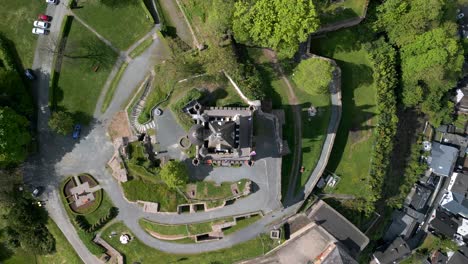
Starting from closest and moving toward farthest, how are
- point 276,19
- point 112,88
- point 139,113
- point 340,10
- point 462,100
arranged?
point 276,19
point 139,113
point 112,88
point 340,10
point 462,100

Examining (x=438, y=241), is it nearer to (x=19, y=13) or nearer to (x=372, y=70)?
(x=372, y=70)

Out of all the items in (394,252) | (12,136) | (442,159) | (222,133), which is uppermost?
(222,133)

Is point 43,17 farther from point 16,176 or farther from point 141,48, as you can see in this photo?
point 16,176

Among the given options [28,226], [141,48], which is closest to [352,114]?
[141,48]

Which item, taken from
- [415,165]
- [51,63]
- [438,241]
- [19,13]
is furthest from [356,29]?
[19,13]

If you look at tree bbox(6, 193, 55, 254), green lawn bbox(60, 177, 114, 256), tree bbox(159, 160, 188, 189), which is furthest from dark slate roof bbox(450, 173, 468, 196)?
tree bbox(6, 193, 55, 254)

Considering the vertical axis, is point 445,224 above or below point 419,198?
below

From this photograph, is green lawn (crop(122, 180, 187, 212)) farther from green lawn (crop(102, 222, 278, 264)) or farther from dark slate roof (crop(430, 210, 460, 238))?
dark slate roof (crop(430, 210, 460, 238))
